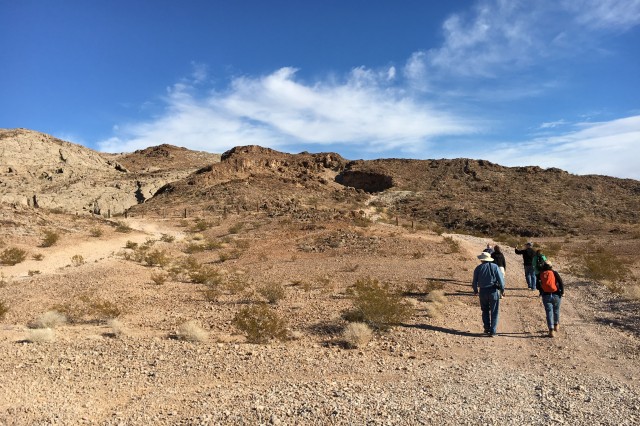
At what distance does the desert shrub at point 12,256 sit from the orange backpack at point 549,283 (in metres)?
18.0

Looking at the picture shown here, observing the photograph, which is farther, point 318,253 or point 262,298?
point 318,253

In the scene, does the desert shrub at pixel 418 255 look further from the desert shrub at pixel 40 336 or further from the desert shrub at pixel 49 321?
the desert shrub at pixel 40 336

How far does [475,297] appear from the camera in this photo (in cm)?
1195

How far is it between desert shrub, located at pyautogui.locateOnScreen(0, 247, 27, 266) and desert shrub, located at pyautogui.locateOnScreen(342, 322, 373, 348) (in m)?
14.9

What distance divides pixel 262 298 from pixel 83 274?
6.76m

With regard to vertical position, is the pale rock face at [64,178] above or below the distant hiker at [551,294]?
above

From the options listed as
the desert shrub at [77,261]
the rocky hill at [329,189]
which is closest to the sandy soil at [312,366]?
the desert shrub at [77,261]

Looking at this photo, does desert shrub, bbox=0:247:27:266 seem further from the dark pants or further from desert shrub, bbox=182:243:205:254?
the dark pants

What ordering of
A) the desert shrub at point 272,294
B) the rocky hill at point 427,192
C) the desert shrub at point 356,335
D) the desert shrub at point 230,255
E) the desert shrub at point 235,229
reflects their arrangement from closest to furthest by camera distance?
the desert shrub at point 356,335
the desert shrub at point 272,294
the desert shrub at point 230,255
the desert shrub at point 235,229
the rocky hill at point 427,192

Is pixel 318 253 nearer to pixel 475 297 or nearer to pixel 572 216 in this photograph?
pixel 475 297

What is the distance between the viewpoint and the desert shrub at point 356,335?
7820mm

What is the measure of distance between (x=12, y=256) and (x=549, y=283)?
18483mm

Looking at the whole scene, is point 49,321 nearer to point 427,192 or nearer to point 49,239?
point 49,239

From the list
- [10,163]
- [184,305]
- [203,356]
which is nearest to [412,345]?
[203,356]
